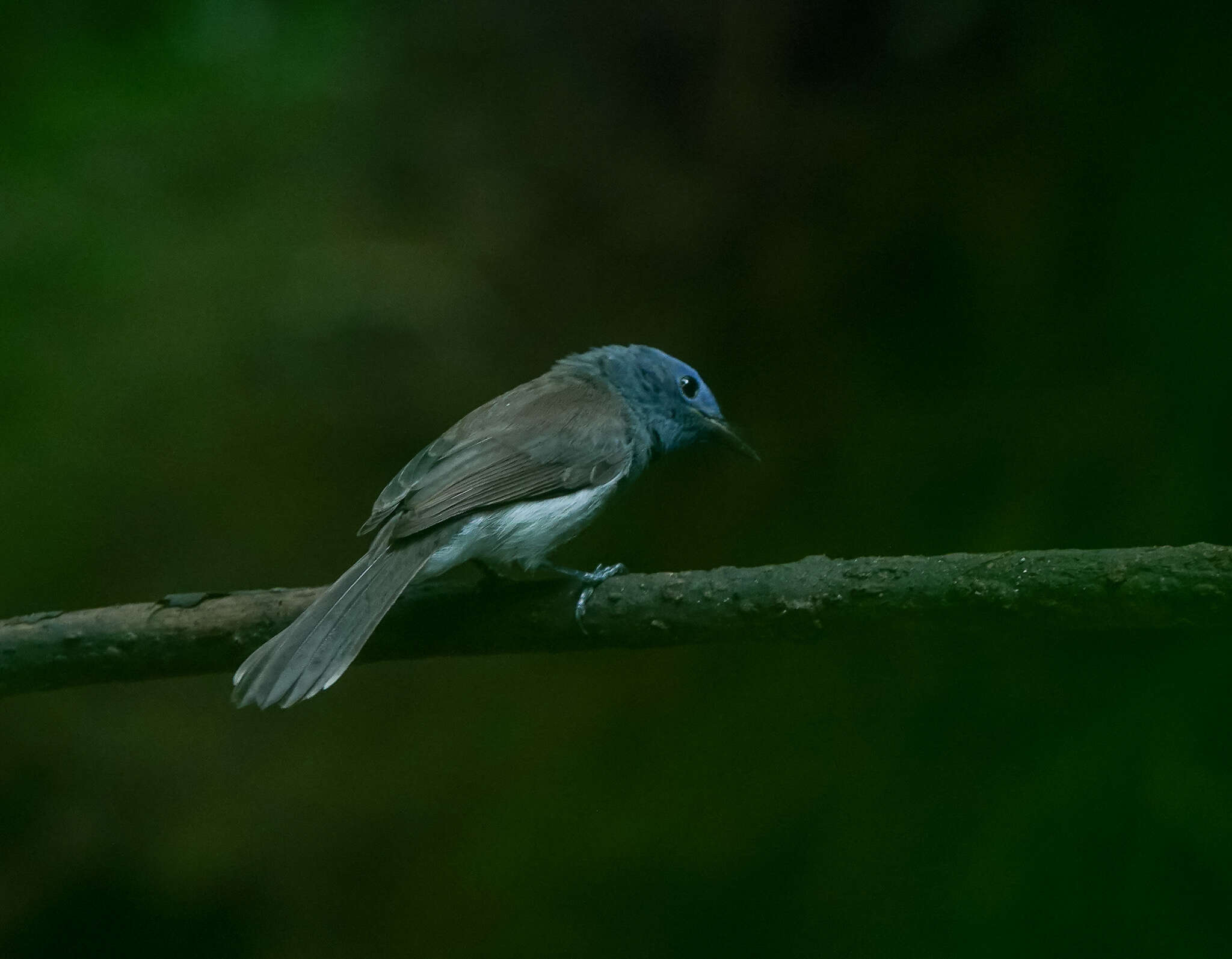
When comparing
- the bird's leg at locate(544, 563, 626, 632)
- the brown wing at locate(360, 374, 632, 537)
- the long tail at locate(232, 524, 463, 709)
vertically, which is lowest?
the bird's leg at locate(544, 563, 626, 632)

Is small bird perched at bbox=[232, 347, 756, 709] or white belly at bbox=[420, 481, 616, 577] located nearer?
small bird perched at bbox=[232, 347, 756, 709]

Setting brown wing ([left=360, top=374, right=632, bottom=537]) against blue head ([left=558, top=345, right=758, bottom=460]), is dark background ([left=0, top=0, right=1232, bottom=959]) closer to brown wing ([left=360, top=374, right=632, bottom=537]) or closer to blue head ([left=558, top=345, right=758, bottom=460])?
blue head ([left=558, top=345, right=758, bottom=460])

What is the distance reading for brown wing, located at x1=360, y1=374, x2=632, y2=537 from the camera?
112 inches

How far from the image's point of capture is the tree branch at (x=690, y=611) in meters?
2.17

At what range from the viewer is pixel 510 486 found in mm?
2943

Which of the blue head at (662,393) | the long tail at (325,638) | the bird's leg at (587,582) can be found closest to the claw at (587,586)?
the bird's leg at (587,582)

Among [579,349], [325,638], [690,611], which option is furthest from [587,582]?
[579,349]

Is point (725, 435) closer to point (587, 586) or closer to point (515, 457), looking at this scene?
point (515, 457)

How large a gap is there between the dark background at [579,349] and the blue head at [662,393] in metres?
0.28

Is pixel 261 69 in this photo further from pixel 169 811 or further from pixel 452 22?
pixel 169 811

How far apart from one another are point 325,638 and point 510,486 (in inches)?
27.3

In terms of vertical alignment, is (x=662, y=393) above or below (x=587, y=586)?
above

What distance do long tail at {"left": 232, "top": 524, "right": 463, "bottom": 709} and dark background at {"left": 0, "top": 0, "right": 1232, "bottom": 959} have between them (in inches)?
46.6

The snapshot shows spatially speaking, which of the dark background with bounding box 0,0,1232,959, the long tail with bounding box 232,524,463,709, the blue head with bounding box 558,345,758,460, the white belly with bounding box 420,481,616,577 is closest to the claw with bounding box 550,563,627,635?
the white belly with bounding box 420,481,616,577
